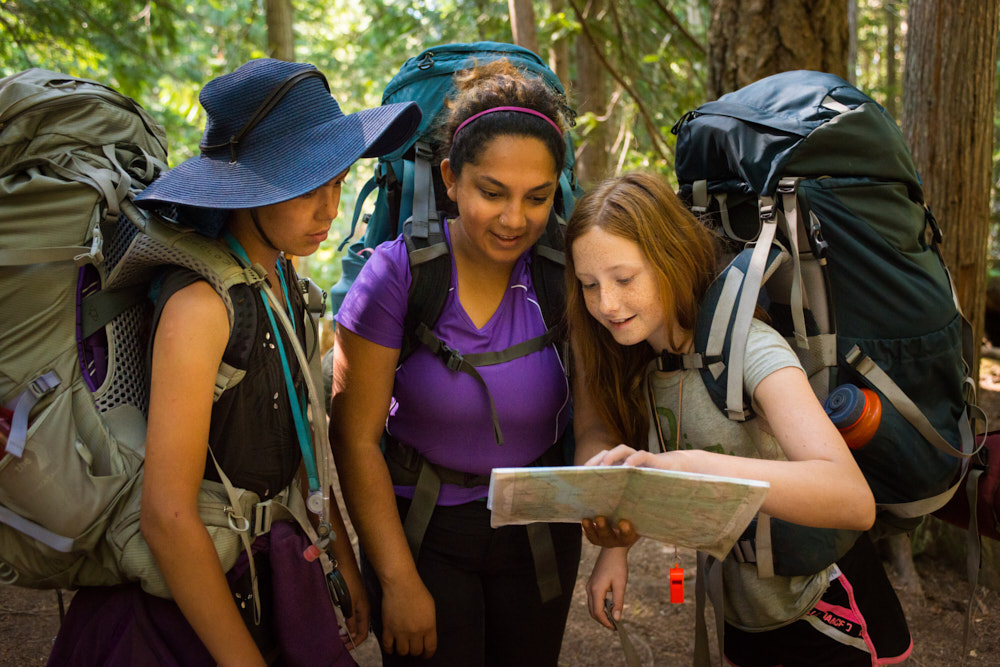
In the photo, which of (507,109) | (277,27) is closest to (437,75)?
(507,109)


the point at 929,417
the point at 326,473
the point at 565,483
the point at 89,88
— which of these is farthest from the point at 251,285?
the point at 929,417

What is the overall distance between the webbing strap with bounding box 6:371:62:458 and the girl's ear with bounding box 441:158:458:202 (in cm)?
111

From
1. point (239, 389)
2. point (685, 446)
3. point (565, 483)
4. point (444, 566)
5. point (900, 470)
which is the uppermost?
point (239, 389)

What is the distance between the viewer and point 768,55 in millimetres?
3670

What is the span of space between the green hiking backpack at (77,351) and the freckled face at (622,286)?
769 mm

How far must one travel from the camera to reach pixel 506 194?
2.05 meters

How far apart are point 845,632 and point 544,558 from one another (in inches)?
33.9

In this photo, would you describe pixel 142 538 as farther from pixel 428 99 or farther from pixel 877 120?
pixel 877 120

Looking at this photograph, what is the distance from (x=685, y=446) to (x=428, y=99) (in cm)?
146

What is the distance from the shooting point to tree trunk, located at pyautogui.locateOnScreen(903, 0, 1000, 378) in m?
3.62

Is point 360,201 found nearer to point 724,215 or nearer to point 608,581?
point 724,215

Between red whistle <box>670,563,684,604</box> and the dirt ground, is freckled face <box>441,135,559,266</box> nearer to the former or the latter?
red whistle <box>670,563,684,604</box>

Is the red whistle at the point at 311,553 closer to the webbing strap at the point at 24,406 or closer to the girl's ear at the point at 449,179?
the webbing strap at the point at 24,406

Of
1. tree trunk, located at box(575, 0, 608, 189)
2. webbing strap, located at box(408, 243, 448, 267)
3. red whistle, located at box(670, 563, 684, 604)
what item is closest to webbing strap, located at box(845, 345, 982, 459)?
red whistle, located at box(670, 563, 684, 604)
